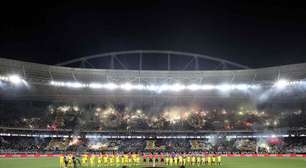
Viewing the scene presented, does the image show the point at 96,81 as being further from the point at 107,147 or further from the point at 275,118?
the point at 275,118

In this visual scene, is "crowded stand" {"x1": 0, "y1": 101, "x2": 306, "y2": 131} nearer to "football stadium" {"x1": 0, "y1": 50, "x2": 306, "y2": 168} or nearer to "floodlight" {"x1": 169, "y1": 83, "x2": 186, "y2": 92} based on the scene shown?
"football stadium" {"x1": 0, "y1": 50, "x2": 306, "y2": 168}

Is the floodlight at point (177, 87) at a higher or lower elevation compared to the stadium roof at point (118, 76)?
lower

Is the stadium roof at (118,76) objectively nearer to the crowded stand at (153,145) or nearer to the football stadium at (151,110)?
the football stadium at (151,110)

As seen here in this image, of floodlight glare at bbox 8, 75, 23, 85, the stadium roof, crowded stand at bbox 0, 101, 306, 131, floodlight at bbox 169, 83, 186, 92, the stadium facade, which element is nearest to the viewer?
floodlight glare at bbox 8, 75, 23, 85

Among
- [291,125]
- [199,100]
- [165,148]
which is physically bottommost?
[165,148]

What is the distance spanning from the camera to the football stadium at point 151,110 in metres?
65.0

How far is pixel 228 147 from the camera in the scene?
239 ft

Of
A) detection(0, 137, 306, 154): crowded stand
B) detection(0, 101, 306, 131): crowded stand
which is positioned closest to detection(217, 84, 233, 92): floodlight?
detection(0, 101, 306, 131): crowded stand

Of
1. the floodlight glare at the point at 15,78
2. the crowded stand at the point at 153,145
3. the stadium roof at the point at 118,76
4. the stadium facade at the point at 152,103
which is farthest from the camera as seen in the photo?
the crowded stand at the point at 153,145

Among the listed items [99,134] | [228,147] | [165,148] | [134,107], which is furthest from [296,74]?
[99,134]

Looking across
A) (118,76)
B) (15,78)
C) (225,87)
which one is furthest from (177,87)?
(15,78)

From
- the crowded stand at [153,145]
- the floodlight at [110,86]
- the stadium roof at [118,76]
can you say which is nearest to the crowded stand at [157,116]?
the crowded stand at [153,145]

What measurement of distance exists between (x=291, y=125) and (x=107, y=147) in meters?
39.1

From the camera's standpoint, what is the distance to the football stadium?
213 ft
